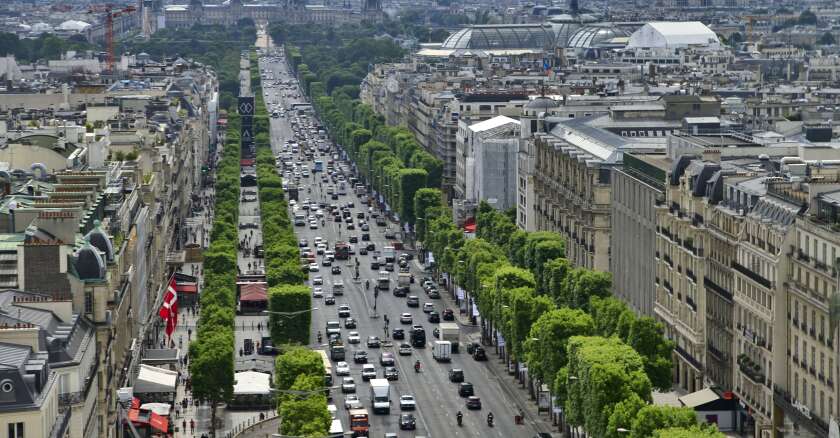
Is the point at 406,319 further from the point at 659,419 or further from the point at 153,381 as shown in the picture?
the point at 659,419

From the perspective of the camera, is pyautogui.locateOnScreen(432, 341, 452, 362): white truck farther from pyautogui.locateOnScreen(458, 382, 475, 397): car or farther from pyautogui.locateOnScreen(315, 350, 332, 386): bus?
pyautogui.locateOnScreen(458, 382, 475, 397): car

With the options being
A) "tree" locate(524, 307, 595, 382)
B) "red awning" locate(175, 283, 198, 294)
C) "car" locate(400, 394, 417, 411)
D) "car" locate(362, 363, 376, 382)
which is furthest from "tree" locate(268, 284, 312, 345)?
"tree" locate(524, 307, 595, 382)

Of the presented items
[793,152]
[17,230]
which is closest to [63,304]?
[17,230]

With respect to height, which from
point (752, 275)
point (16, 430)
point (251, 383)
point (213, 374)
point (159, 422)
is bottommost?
point (251, 383)

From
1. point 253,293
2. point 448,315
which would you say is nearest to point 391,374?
point 448,315

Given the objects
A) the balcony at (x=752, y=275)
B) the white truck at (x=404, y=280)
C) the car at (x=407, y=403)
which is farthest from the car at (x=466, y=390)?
the white truck at (x=404, y=280)

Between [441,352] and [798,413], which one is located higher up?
[798,413]

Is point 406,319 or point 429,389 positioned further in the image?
point 406,319
